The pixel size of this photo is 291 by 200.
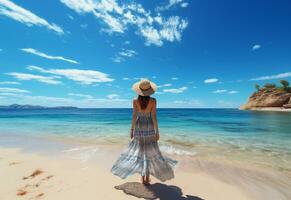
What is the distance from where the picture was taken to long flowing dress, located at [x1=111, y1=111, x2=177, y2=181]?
3746 mm

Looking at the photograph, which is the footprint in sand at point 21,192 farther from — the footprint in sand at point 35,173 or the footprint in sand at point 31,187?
the footprint in sand at point 35,173

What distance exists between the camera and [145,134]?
382cm

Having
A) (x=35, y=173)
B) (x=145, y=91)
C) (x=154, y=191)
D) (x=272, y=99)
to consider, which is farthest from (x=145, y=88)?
(x=272, y=99)

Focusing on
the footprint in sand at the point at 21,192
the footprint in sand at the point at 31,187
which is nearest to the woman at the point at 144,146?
the footprint in sand at the point at 31,187

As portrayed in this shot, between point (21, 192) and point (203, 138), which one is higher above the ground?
point (203, 138)

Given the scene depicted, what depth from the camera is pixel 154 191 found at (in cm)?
391

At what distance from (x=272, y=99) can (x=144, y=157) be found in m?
92.4

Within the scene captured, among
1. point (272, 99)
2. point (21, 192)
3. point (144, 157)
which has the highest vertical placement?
point (272, 99)

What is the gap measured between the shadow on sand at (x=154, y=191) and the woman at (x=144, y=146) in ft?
1.33

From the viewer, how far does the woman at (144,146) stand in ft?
12.2

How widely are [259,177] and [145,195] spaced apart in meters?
3.74

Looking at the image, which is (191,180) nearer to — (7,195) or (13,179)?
(7,195)

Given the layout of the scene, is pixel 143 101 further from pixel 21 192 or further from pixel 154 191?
pixel 21 192

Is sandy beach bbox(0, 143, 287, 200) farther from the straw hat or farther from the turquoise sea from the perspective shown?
the straw hat
